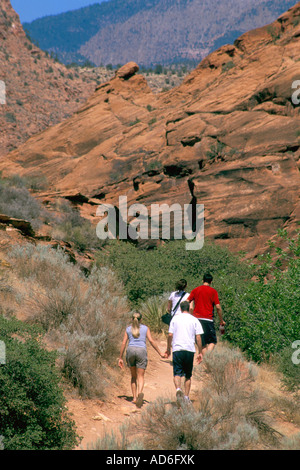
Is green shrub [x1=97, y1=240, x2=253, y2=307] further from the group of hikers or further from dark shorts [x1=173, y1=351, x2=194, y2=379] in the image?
dark shorts [x1=173, y1=351, x2=194, y2=379]

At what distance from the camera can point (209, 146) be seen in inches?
1013

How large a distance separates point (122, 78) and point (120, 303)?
3363 centimetres

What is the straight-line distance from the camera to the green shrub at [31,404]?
5.28 meters

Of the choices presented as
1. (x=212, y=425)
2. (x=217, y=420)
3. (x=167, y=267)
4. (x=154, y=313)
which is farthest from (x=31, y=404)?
(x=167, y=267)

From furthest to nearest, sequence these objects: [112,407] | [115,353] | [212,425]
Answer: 1. [115,353]
2. [112,407]
3. [212,425]

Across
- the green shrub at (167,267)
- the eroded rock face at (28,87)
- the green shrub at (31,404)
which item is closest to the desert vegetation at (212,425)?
the green shrub at (31,404)

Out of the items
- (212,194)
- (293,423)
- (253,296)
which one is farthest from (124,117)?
(293,423)

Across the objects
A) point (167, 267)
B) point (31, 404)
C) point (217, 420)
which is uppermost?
point (167, 267)

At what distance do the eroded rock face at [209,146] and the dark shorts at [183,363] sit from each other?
1491cm

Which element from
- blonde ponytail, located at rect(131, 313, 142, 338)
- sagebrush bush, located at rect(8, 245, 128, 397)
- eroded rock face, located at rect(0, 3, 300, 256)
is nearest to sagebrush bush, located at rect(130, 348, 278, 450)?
blonde ponytail, located at rect(131, 313, 142, 338)

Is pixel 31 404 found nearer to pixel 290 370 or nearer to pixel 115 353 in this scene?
pixel 115 353

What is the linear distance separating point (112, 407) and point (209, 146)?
66.4 ft

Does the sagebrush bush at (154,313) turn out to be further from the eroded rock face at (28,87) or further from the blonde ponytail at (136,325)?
the eroded rock face at (28,87)

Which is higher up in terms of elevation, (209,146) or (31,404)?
(209,146)
